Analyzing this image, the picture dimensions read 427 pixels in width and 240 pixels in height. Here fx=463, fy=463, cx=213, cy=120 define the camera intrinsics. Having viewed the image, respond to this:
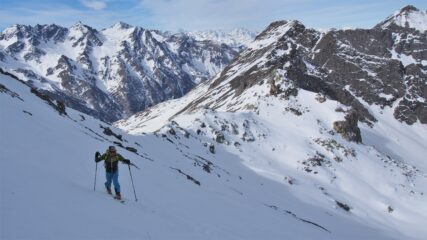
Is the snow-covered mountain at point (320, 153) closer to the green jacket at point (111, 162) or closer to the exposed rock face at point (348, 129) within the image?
the exposed rock face at point (348, 129)

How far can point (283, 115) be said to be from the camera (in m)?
101

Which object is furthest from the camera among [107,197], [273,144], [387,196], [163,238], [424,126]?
[424,126]

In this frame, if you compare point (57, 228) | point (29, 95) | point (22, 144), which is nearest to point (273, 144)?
point (29, 95)

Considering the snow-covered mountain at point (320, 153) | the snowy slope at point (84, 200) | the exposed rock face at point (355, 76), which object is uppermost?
the exposed rock face at point (355, 76)

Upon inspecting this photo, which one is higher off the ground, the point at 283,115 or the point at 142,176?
the point at 283,115

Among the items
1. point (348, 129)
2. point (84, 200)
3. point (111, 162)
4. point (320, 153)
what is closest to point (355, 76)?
point (348, 129)

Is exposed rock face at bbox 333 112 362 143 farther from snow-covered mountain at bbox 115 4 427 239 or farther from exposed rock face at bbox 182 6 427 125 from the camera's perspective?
exposed rock face at bbox 182 6 427 125

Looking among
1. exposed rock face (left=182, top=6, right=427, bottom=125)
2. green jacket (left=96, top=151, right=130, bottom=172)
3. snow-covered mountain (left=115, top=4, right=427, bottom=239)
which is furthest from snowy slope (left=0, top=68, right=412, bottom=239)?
→ exposed rock face (left=182, top=6, right=427, bottom=125)

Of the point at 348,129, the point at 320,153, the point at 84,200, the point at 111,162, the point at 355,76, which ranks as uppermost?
the point at 355,76

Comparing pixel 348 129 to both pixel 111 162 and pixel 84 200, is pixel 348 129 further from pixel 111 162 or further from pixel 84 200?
pixel 84 200

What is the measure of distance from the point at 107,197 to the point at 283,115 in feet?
275

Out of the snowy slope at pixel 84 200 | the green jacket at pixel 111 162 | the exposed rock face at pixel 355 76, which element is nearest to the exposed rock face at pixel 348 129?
the snowy slope at pixel 84 200

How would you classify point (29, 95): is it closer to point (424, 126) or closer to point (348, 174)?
point (348, 174)

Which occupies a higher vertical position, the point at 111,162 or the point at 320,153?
the point at 320,153
